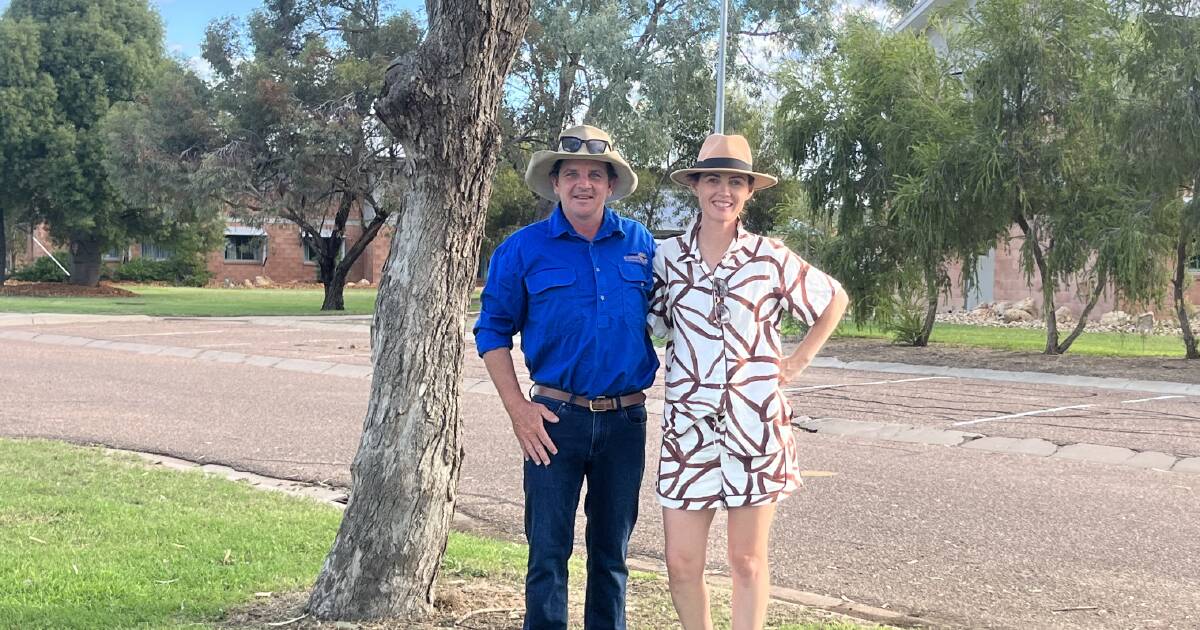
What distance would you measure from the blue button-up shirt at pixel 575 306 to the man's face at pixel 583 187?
7 centimetres

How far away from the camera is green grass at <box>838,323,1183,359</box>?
19.9 meters

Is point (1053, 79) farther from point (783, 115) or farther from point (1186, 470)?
point (1186, 470)

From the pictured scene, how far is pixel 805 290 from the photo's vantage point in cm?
379

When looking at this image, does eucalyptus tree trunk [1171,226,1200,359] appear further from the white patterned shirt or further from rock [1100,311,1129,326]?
the white patterned shirt

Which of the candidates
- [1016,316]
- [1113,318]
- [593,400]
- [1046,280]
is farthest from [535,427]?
[1016,316]

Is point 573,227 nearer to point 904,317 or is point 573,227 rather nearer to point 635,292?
point 635,292

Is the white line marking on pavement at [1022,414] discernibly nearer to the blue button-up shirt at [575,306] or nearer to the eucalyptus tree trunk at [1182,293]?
the eucalyptus tree trunk at [1182,293]

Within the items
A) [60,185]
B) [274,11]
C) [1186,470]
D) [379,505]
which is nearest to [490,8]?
[379,505]

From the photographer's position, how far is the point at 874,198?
20.0 metres

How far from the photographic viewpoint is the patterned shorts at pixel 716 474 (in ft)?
11.9

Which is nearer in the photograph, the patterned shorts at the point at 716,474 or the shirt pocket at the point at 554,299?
the patterned shorts at the point at 716,474

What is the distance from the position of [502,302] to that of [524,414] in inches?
15.4

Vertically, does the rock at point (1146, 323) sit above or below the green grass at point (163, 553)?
above

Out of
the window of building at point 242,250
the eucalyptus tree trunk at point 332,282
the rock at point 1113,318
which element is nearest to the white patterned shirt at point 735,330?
the rock at point 1113,318
